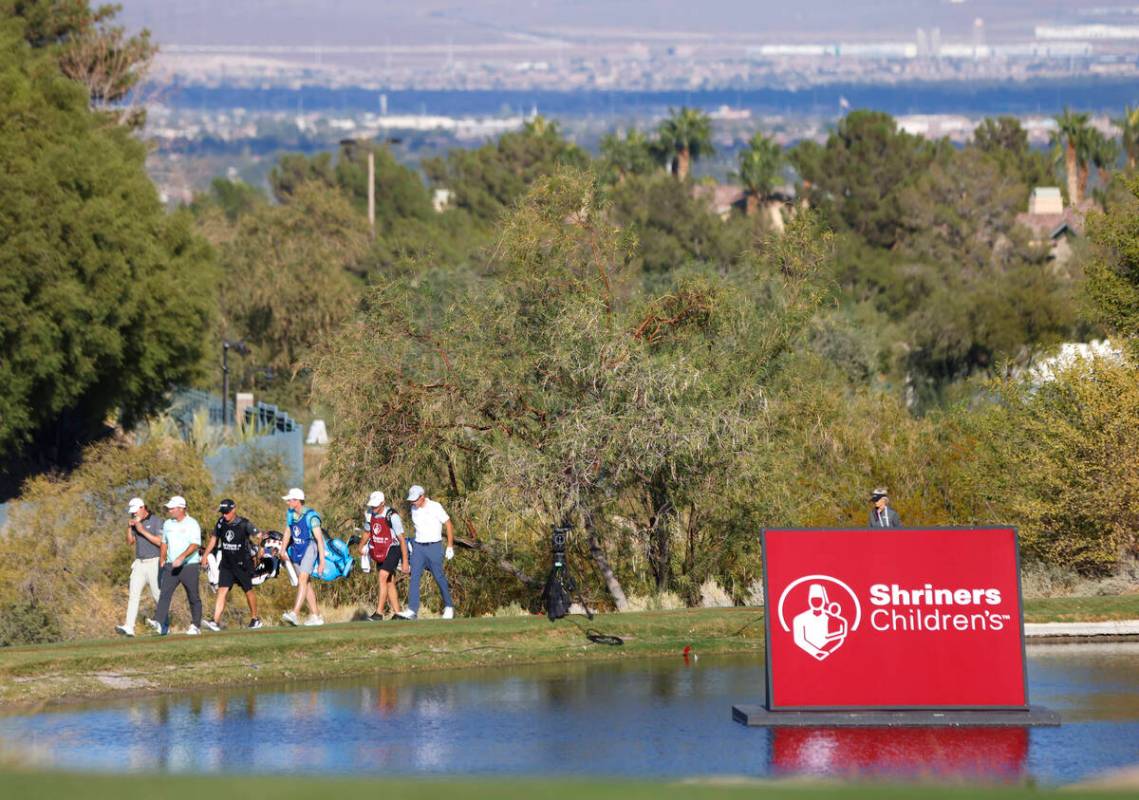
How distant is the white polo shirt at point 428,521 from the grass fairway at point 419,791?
28.9ft

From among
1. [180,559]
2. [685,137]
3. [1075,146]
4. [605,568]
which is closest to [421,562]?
[180,559]

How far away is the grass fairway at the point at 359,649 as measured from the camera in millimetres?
15516

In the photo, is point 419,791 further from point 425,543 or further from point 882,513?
Answer: point 425,543

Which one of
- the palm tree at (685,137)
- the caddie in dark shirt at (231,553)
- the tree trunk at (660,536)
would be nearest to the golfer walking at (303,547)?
the caddie in dark shirt at (231,553)

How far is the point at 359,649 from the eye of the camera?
16.7m

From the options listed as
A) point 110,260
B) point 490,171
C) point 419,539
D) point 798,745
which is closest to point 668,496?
point 419,539

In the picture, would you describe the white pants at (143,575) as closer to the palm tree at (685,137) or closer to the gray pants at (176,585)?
the gray pants at (176,585)

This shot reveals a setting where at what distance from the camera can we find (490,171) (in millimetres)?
115500

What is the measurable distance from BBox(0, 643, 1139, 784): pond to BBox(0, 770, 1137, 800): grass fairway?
2536 millimetres

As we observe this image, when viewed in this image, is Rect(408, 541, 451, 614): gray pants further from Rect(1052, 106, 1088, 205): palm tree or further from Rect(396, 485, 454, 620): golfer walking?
Rect(1052, 106, 1088, 205): palm tree

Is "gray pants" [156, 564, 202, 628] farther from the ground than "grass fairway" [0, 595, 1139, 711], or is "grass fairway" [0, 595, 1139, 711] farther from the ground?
"gray pants" [156, 564, 202, 628]

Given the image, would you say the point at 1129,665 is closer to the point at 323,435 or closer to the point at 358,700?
the point at 358,700

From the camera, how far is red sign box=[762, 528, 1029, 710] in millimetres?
13648

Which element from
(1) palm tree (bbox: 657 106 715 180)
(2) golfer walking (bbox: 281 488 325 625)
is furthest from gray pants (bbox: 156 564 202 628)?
(1) palm tree (bbox: 657 106 715 180)
